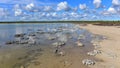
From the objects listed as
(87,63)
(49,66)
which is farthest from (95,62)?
(49,66)

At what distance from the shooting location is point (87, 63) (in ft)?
52.2

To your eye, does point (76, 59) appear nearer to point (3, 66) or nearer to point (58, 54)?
point (58, 54)

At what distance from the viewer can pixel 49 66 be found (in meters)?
15.5

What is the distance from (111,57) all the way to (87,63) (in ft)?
10.8

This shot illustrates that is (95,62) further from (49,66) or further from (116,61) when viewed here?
(49,66)

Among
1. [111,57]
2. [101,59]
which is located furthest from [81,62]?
[111,57]

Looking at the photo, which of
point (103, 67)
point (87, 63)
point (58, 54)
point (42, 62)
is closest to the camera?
point (103, 67)

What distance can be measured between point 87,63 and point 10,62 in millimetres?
6723

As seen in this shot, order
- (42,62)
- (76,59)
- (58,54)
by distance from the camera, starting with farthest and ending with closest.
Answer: (58,54), (76,59), (42,62)

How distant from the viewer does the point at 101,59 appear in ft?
57.5

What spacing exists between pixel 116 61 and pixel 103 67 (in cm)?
223

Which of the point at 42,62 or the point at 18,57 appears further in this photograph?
the point at 18,57

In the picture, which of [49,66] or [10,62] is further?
[10,62]

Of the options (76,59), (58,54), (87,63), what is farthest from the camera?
(58,54)
